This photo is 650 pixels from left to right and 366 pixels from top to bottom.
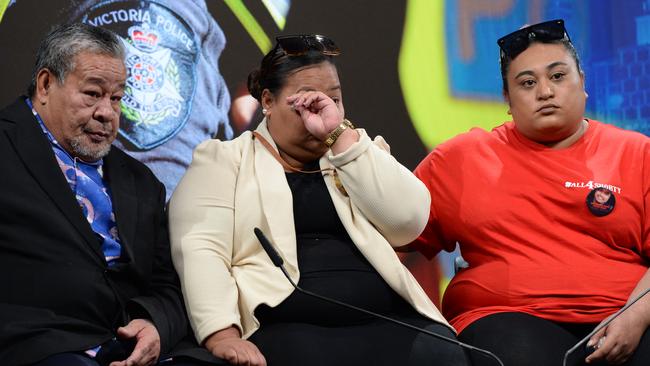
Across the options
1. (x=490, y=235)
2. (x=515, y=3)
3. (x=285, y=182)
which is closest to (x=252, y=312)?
(x=285, y=182)

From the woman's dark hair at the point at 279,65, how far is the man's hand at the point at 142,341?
0.69 meters

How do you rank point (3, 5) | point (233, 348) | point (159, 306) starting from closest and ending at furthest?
point (233, 348) < point (159, 306) < point (3, 5)

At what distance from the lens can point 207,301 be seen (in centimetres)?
210

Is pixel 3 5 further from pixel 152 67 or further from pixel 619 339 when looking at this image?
pixel 619 339

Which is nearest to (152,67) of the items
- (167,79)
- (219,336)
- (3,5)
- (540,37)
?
(167,79)

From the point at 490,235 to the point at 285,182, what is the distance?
55 cm

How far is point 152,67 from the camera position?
2.78 m

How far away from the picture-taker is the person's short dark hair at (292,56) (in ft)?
7.60

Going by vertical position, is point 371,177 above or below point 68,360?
above

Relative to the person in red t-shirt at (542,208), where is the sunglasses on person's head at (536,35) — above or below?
above

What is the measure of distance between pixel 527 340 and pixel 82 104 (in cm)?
117

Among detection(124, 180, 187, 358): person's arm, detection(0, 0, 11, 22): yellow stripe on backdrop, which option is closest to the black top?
detection(124, 180, 187, 358): person's arm

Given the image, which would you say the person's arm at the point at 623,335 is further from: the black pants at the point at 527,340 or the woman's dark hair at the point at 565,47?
the woman's dark hair at the point at 565,47

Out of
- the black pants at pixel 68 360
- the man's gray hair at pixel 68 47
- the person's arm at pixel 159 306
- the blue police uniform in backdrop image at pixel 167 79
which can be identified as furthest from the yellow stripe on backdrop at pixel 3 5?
the black pants at pixel 68 360
